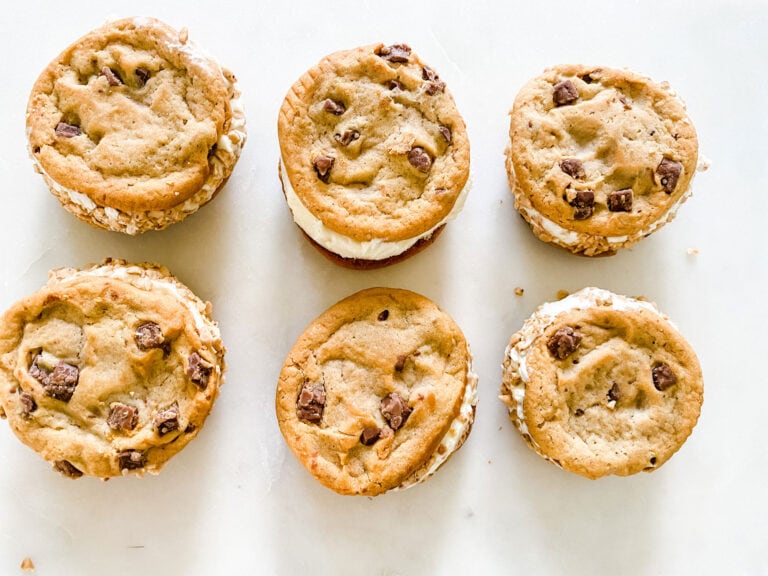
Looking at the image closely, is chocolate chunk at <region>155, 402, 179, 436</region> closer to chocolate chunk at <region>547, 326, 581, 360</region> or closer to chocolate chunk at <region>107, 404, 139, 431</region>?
chocolate chunk at <region>107, 404, 139, 431</region>

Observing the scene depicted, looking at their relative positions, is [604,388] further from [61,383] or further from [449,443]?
[61,383]

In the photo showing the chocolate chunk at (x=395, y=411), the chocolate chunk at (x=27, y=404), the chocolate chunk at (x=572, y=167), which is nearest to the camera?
the chocolate chunk at (x=27, y=404)

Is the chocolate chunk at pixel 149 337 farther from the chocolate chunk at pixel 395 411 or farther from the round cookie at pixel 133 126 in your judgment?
the chocolate chunk at pixel 395 411

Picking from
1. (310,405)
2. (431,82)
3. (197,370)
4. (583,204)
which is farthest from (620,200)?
(197,370)

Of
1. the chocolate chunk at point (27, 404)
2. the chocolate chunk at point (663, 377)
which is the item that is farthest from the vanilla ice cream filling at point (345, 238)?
the chocolate chunk at point (27, 404)

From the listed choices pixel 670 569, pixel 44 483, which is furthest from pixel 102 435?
pixel 670 569

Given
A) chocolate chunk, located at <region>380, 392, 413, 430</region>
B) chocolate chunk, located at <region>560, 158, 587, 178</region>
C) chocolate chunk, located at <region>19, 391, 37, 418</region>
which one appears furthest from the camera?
chocolate chunk, located at <region>560, 158, 587, 178</region>

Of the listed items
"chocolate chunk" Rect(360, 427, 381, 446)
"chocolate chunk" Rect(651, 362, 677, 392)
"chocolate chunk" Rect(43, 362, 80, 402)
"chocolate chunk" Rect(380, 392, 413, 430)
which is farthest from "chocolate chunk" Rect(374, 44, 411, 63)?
"chocolate chunk" Rect(43, 362, 80, 402)
